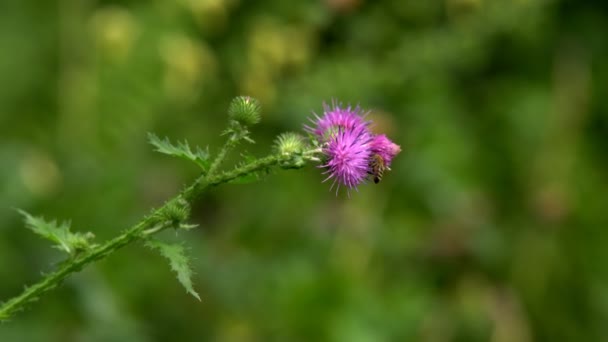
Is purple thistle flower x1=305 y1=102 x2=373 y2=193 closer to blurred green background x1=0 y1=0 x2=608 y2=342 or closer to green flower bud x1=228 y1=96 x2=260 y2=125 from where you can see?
green flower bud x1=228 y1=96 x2=260 y2=125

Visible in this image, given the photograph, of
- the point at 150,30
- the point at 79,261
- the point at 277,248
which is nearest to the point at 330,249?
the point at 277,248

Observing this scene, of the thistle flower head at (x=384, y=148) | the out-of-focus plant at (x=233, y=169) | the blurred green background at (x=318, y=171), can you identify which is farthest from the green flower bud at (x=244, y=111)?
the blurred green background at (x=318, y=171)

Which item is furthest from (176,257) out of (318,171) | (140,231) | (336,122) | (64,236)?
(318,171)

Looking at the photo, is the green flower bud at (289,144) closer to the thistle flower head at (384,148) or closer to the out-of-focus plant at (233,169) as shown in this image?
the out-of-focus plant at (233,169)

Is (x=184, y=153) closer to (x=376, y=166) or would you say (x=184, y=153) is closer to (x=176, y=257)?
(x=176, y=257)

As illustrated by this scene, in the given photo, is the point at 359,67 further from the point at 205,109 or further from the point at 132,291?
the point at 132,291

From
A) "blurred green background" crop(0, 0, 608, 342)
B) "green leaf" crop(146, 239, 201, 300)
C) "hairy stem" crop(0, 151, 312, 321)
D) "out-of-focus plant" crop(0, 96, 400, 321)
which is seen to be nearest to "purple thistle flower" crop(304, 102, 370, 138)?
"out-of-focus plant" crop(0, 96, 400, 321)
